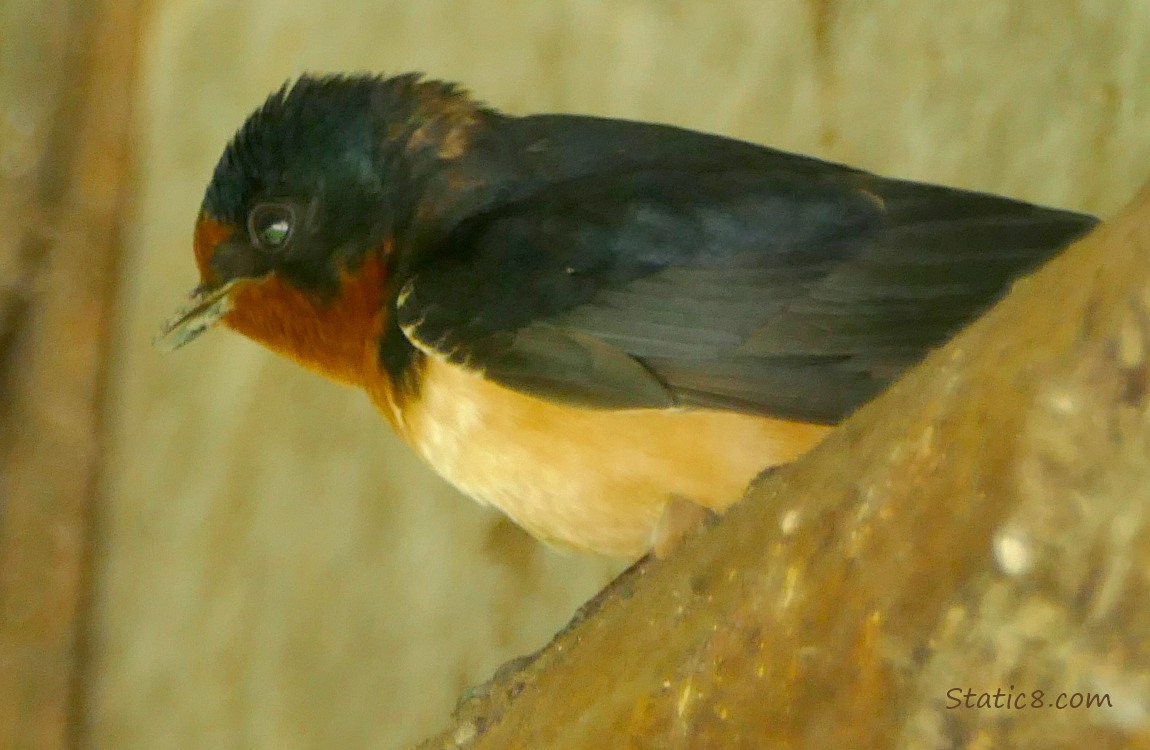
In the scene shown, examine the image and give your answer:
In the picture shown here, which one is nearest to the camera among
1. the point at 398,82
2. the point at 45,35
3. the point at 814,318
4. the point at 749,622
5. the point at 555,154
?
the point at 749,622

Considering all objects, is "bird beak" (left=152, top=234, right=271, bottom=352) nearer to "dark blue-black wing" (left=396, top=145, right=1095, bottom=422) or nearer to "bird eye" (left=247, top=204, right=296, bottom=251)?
"bird eye" (left=247, top=204, right=296, bottom=251)

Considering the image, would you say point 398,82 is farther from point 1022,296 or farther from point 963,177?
point 1022,296

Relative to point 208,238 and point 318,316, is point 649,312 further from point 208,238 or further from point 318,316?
point 208,238

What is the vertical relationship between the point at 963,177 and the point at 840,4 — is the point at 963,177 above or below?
below

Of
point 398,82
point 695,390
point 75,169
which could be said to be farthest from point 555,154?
point 75,169

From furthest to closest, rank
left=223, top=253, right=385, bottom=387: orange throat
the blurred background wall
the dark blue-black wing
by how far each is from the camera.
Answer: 1. the blurred background wall
2. left=223, top=253, right=385, bottom=387: orange throat
3. the dark blue-black wing

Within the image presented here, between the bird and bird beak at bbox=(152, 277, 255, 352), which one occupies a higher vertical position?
the bird

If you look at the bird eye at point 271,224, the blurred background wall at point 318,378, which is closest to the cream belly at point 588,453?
the bird eye at point 271,224

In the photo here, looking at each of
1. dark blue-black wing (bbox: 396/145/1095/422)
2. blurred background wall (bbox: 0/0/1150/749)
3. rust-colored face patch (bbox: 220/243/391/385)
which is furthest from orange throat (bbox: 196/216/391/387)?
blurred background wall (bbox: 0/0/1150/749)
